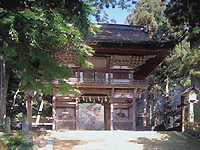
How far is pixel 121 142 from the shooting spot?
10039 mm

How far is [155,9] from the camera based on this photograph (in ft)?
82.3

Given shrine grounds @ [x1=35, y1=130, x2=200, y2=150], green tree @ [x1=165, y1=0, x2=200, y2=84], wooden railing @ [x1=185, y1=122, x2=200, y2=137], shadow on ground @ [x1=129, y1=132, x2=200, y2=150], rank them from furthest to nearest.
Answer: wooden railing @ [x1=185, y1=122, x2=200, y2=137] < green tree @ [x1=165, y1=0, x2=200, y2=84] < shadow on ground @ [x1=129, y1=132, x2=200, y2=150] < shrine grounds @ [x1=35, y1=130, x2=200, y2=150]

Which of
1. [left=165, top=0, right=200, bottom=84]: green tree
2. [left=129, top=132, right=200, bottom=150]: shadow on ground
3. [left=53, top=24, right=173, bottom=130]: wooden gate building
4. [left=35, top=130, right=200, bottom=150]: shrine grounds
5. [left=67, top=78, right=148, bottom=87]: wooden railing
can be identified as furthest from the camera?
[left=67, top=78, right=148, bottom=87]: wooden railing

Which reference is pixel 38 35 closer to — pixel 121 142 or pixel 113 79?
pixel 121 142

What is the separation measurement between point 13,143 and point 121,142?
4.52 metres

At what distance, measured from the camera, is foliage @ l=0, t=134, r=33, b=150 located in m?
6.90

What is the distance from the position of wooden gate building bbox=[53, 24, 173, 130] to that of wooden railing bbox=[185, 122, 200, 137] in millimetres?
4844

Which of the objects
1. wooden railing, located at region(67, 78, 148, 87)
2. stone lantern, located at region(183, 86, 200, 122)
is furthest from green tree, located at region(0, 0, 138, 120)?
stone lantern, located at region(183, 86, 200, 122)

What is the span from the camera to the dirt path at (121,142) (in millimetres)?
8984

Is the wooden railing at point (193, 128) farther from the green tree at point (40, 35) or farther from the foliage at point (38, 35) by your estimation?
the foliage at point (38, 35)

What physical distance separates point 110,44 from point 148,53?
8.57 ft

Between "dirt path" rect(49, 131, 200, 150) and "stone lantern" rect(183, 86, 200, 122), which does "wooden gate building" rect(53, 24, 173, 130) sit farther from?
"dirt path" rect(49, 131, 200, 150)

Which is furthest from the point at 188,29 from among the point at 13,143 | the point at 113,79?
the point at 13,143

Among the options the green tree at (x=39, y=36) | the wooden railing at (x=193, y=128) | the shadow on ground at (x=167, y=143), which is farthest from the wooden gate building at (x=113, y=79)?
the shadow on ground at (x=167, y=143)
